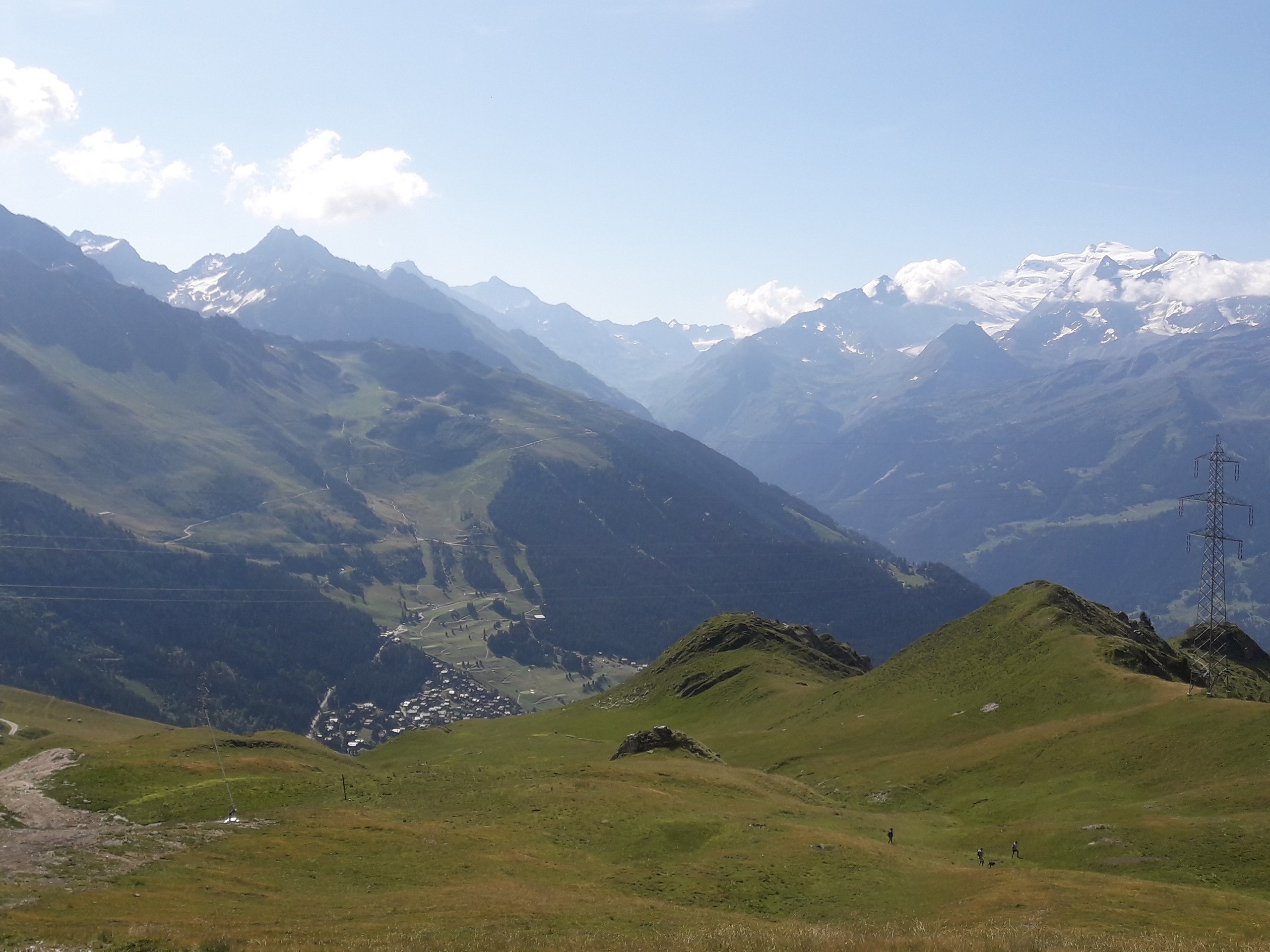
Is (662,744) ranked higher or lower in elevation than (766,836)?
lower

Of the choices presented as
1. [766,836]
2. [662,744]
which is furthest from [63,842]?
[662,744]

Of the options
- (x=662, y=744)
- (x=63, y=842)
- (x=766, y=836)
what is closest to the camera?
(x=63, y=842)

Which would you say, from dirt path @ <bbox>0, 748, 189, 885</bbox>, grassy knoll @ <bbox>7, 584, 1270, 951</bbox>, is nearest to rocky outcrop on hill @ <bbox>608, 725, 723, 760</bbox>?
grassy knoll @ <bbox>7, 584, 1270, 951</bbox>

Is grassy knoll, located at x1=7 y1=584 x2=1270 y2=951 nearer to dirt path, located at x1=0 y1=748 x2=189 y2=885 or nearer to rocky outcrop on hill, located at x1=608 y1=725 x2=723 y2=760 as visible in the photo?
dirt path, located at x1=0 y1=748 x2=189 y2=885

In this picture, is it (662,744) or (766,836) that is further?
(662,744)

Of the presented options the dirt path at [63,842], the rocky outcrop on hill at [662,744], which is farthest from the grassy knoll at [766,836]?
the rocky outcrop on hill at [662,744]

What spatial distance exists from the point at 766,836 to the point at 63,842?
1874 inches

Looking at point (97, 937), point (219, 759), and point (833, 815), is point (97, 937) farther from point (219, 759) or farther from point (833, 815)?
point (833, 815)

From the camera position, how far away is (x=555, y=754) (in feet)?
452

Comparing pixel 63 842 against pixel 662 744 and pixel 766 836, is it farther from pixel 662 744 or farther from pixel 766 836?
pixel 662 744

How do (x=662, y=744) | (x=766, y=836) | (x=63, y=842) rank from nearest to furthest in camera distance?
(x=63, y=842) → (x=766, y=836) → (x=662, y=744)

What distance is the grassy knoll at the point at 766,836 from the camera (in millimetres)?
48281

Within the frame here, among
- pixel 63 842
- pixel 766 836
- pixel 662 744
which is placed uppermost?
pixel 63 842

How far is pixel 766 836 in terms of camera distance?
2874 inches
